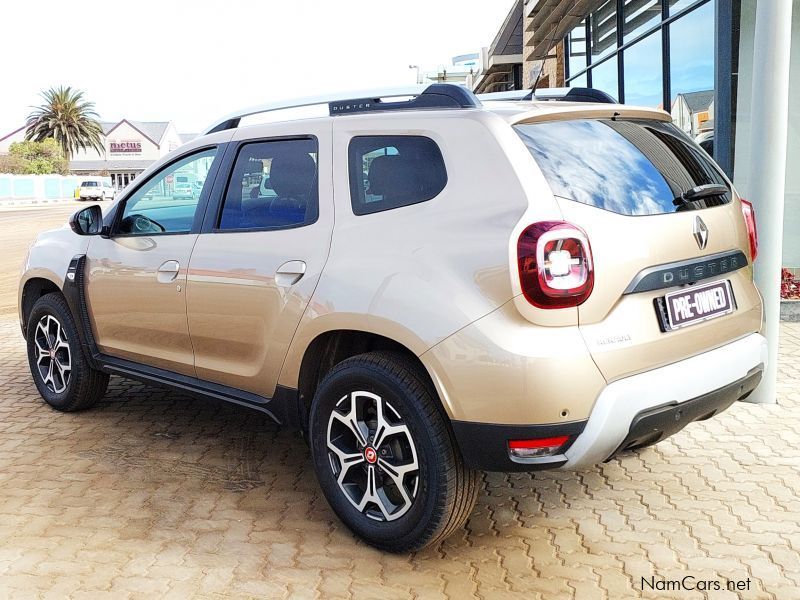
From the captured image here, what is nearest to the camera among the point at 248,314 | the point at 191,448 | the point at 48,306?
the point at 248,314

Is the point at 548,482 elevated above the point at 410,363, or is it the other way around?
the point at 410,363

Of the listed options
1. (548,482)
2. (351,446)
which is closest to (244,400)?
(351,446)

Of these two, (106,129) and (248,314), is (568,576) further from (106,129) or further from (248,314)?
(106,129)

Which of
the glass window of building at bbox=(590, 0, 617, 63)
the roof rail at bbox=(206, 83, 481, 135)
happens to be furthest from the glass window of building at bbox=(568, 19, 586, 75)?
the roof rail at bbox=(206, 83, 481, 135)

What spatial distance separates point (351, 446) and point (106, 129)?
4190 inches

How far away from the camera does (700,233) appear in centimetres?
338

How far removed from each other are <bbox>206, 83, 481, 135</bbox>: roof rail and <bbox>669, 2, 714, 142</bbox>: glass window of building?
6.79 meters

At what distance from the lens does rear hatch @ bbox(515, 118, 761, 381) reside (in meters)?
3.03

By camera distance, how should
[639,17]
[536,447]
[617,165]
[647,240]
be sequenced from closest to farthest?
[536,447], [647,240], [617,165], [639,17]

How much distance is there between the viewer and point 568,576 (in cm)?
328

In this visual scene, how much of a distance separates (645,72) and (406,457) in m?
10.1

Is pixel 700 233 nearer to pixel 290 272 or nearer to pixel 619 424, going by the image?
pixel 619 424

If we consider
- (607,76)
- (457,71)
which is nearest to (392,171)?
(607,76)

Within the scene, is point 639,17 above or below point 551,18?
below
